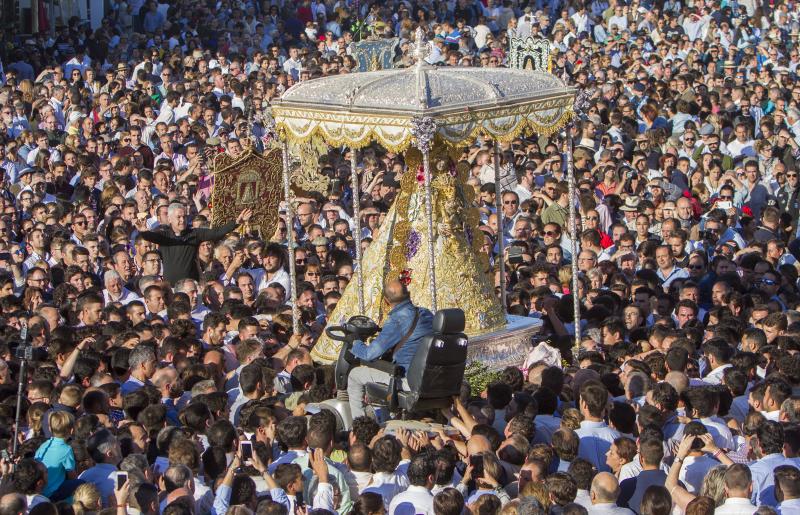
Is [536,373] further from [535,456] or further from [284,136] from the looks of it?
[284,136]

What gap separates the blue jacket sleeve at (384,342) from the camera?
10.8 metres

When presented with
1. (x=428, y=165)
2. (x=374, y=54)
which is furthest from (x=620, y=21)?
(x=428, y=165)

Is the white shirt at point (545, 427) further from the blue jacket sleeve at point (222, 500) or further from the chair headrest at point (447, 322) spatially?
the blue jacket sleeve at point (222, 500)

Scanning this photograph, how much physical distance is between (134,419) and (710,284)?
6.29 metres

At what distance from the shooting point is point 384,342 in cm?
1081

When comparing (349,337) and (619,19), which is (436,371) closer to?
(349,337)

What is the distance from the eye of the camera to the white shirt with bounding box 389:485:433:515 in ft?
29.3

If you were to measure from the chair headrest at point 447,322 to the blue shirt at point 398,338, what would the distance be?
442 mm

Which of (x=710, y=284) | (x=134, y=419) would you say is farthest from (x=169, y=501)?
(x=710, y=284)

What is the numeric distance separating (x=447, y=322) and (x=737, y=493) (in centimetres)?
239

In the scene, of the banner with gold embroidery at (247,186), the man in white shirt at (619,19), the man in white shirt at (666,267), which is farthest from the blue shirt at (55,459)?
Result: the man in white shirt at (619,19)

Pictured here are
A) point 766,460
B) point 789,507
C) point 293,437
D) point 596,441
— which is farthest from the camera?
point 596,441

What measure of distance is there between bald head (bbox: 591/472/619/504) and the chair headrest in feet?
6.26

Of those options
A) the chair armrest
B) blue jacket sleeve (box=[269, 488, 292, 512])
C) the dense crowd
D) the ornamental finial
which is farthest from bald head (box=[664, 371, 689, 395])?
the ornamental finial
